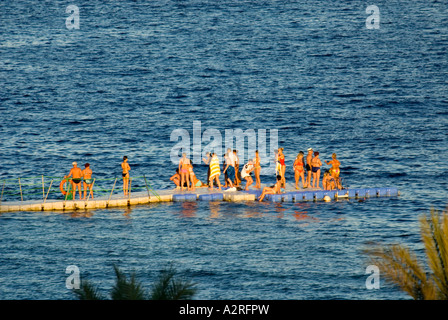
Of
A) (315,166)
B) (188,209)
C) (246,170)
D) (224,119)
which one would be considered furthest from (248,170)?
(224,119)

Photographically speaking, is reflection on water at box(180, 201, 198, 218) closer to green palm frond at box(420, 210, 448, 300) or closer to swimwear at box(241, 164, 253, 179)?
swimwear at box(241, 164, 253, 179)

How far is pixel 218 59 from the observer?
3794 inches

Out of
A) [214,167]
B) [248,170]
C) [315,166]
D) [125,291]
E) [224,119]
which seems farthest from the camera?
[224,119]

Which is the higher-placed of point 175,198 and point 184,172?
point 184,172

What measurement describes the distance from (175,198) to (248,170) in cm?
416

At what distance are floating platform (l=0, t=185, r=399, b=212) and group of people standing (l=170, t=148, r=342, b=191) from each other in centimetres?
53

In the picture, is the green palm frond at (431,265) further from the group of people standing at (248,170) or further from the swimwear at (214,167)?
the swimwear at (214,167)

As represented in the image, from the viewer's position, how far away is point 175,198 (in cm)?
4084

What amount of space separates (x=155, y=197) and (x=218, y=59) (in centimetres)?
5758

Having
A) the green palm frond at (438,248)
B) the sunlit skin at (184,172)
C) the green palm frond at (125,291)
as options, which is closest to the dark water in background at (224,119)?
the sunlit skin at (184,172)

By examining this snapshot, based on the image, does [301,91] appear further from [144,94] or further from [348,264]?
[348,264]

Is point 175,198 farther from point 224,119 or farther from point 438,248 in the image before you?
point 224,119

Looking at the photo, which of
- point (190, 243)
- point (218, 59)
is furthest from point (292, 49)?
point (190, 243)

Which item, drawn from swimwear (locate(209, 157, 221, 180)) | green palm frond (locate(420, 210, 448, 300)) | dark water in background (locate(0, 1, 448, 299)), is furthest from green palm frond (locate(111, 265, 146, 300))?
swimwear (locate(209, 157, 221, 180))
